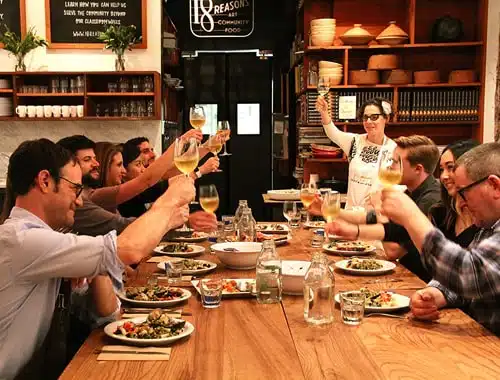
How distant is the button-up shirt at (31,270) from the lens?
1.91 m

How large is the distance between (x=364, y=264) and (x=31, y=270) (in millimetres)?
1576

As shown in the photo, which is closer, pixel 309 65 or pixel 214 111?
pixel 309 65

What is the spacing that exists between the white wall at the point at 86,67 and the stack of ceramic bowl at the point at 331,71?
1.79 metres

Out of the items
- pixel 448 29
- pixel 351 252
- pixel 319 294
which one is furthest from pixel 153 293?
pixel 448 29

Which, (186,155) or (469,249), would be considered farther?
(186,155)

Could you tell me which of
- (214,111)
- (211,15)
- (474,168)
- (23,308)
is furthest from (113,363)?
(214,111)

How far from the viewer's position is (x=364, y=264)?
296 cm

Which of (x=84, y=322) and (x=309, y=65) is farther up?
(x=309, y=65)

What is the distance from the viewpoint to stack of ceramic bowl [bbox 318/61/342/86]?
667cm

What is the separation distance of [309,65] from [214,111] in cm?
388

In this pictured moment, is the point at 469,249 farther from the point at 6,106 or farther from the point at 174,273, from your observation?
the point at 6,106

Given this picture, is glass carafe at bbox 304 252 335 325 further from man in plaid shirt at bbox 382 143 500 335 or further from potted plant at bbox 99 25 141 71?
potted plant at bbox 99 25 141 71

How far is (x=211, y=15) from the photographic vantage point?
8.79 metres

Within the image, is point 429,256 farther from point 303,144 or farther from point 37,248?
point 303,144
